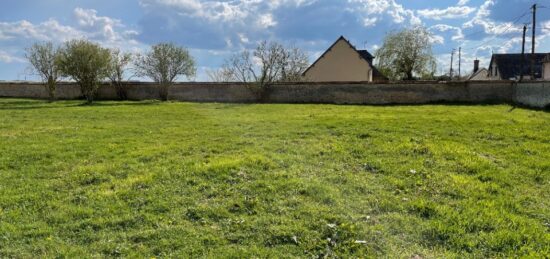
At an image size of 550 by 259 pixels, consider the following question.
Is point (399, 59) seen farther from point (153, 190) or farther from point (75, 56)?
point (153, 190)

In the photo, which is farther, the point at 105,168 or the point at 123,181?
the point at 105,168

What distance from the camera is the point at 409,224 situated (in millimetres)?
4180

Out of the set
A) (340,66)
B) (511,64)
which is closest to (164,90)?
(340,66)

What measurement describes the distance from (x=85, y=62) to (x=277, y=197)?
2428 cm

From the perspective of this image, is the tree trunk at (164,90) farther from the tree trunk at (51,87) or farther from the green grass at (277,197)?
the green grass at (277,197)

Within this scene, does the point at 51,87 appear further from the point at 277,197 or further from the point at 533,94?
the point at 533,94

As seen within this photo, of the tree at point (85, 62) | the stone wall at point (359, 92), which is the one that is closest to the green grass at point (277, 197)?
the stone wall at point (359, 92)

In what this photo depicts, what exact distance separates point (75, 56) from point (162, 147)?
2040 centimetres

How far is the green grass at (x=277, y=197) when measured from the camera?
3729mm

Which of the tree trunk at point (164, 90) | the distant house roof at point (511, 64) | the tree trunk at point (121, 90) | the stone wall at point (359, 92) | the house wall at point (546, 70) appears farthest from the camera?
the distant house roof at point (511, 64)

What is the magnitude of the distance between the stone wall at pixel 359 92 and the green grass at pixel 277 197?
47.7ft

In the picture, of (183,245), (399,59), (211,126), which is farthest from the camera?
(399,59)

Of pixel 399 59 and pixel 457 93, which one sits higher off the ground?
pixel 399 59

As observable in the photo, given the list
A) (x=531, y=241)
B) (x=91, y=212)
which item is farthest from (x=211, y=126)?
(x=531, y=241)
